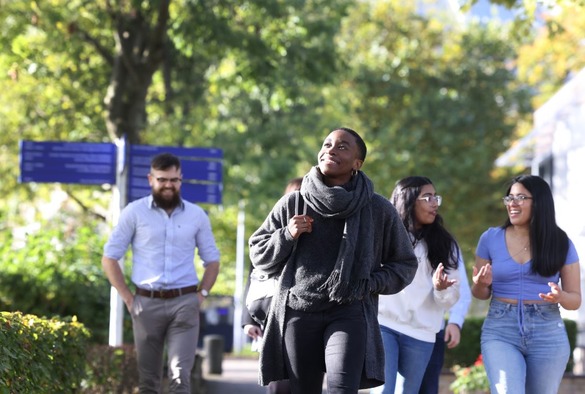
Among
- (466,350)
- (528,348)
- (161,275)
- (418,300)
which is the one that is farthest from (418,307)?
(466,350)

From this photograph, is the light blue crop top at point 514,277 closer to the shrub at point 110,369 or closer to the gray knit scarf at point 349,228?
the gray knit scarf at point 349,228

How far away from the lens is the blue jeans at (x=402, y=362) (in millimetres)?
8195

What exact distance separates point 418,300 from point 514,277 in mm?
721

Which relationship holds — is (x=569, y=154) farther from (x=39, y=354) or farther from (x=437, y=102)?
(x=437, y=102)

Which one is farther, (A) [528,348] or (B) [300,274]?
(A) [528,348]

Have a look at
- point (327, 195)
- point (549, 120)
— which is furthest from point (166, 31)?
point (327, 195)

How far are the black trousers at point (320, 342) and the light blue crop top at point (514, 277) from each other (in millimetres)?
1606

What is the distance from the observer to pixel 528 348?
7637 millimetres

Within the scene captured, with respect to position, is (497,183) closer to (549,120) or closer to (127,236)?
(549,120)

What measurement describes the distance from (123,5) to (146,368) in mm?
13137

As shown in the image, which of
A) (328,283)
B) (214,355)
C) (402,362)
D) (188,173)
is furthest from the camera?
(214,355)

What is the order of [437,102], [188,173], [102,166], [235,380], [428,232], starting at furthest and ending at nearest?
[437,102]
[235,380]
[188,173]
[102,166]
[428,232]

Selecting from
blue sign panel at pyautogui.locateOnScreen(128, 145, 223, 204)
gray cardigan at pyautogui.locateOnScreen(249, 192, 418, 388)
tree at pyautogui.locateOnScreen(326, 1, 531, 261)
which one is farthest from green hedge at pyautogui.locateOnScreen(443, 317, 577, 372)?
tree at pyautogui.locateOnScreen(326, 1, 531, 261)

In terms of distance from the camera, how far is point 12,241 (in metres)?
14.7
